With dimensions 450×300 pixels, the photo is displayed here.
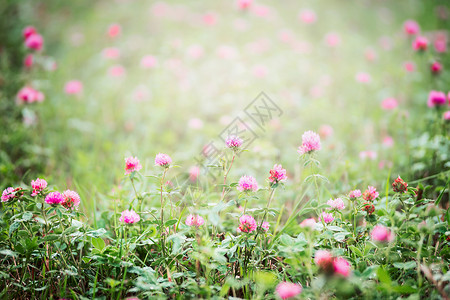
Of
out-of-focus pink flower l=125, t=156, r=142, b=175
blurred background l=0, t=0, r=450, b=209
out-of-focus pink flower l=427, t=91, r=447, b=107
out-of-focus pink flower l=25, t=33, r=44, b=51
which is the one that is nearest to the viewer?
out-of-focus pink flower l=125, t=156, r=142, b=175

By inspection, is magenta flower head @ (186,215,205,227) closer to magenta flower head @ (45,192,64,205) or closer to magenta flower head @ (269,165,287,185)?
magenta flower head @ (269,165,287,185)

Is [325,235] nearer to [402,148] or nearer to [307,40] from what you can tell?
[402,148]

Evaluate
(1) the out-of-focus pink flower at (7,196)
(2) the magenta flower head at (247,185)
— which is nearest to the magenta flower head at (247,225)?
(2) the magenta flower head at (247,185)

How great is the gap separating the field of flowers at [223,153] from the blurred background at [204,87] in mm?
24

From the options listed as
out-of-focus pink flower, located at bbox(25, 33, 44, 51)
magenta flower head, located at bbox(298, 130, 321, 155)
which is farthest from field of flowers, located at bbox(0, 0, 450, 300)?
out-of-focus pink flower, located at bbox(25, 33, 44, 51)

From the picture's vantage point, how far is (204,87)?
3523 mm

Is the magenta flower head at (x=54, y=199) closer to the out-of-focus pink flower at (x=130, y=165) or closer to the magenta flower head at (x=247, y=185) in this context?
the out-of-focus pink flower at (x=130, y=165)

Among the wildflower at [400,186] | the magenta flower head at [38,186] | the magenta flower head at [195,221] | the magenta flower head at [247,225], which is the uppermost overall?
the magenta flower head at [38,186]

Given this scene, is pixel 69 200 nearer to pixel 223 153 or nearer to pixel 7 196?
pixel 7 196

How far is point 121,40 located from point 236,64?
1702mm

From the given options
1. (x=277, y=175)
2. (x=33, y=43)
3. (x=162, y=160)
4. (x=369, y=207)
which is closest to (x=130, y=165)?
(x=162, y=160)

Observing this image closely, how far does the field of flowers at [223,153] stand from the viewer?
1.17 meters

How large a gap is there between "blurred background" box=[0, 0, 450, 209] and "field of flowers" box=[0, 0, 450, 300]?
0.08ft

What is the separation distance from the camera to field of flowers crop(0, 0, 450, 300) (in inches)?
46.3
